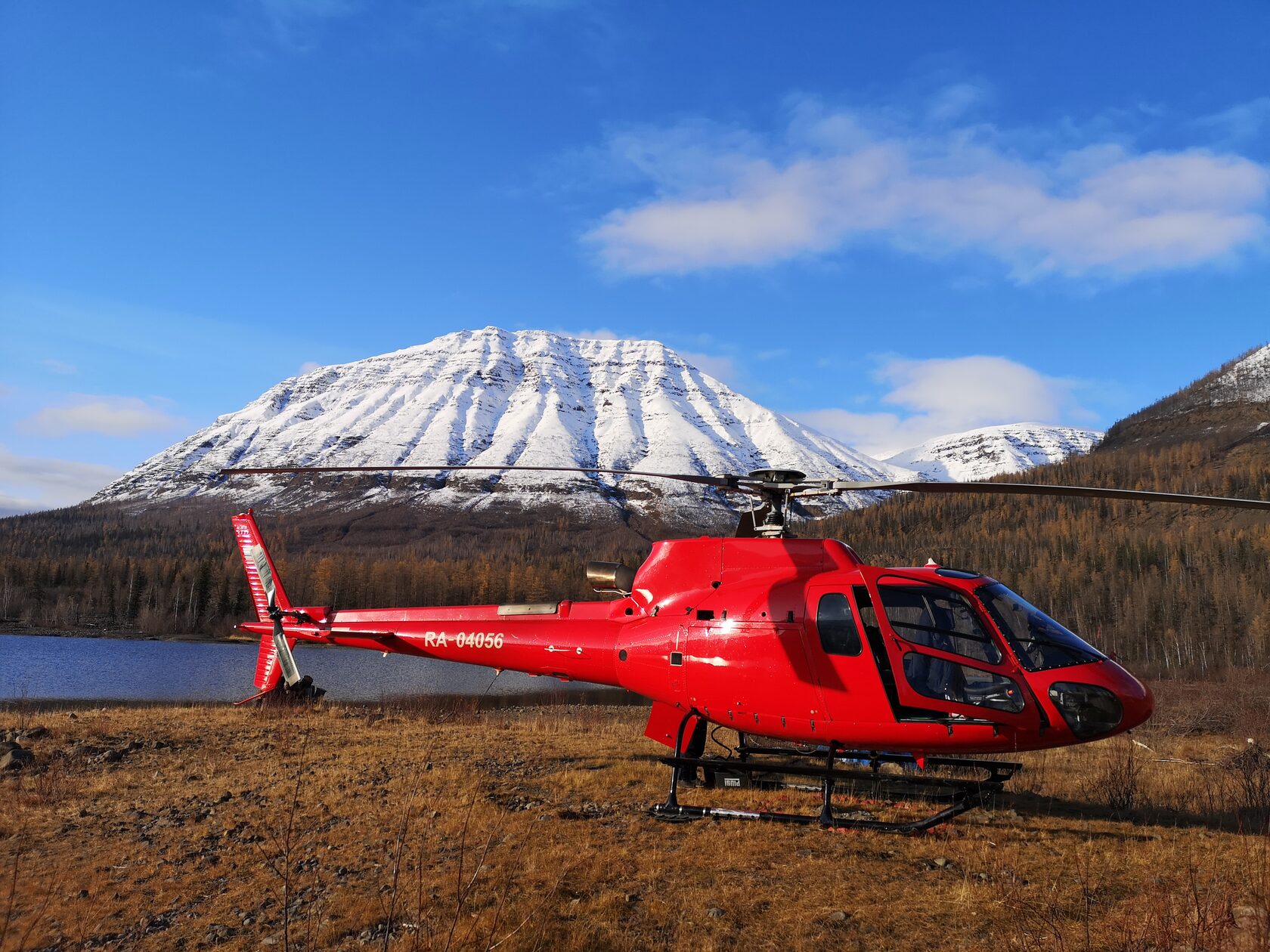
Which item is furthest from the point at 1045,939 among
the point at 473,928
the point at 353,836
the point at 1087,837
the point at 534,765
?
the point at 534,765

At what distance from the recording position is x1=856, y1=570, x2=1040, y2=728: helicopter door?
9031mm

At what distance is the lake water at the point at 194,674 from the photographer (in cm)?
3900

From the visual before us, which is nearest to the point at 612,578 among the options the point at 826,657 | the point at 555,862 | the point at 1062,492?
the point at 826,657

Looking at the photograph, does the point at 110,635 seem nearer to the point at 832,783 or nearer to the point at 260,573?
the point at 260,573

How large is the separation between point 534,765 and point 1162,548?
11633cm

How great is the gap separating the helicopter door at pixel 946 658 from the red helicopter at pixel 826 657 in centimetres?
2

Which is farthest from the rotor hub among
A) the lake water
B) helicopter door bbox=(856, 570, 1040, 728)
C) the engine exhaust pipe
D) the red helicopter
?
the lake water

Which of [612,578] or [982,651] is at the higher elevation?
[612,578]

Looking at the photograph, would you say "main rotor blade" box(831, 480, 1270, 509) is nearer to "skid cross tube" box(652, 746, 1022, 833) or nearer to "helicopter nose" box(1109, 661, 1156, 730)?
"helicopter nose" box(1109, 661, 1156, 730)

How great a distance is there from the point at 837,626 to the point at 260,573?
12672mm

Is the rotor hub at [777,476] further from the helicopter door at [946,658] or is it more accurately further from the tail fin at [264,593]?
the tail fin at [264,593]

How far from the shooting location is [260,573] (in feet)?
54.5

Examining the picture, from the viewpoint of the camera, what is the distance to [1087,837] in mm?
9547

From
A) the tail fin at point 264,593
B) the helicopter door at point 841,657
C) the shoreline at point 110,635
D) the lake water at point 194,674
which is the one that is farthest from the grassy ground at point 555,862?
the shoreline at point 110,635
